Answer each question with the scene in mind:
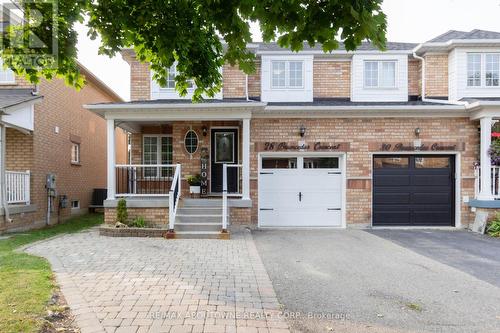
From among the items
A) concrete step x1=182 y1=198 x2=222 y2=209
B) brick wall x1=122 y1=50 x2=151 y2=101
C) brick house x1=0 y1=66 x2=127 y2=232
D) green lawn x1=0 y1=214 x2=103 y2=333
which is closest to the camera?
green lawn x1=0 y1=214 x2=103 y2=333

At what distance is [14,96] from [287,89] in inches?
341

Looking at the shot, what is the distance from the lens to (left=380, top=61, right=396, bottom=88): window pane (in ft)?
38.4

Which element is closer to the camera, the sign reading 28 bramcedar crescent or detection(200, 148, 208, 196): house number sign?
the sign reading 28 bramcedar crescent

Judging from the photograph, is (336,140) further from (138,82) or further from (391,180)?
(138,82)

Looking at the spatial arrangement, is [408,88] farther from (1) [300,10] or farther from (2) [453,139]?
(1) [300,10]

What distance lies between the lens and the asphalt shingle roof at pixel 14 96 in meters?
9.33

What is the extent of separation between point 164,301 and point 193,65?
11.4 feet

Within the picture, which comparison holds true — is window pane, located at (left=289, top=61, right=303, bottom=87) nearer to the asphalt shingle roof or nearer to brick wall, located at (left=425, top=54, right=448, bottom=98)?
brick wall, located at (left=425, top=54, right=448, bottom=98)

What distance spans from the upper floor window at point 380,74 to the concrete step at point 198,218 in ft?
23.2

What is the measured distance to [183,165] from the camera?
10.9m

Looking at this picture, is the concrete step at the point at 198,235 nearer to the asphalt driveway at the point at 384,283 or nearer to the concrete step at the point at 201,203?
the asphalt driveway at the point at 384,283

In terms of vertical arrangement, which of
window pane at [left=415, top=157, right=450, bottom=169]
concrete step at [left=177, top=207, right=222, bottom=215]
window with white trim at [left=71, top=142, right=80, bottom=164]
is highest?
window with white trim at [left=71, top=142, right=80, bottom=164]

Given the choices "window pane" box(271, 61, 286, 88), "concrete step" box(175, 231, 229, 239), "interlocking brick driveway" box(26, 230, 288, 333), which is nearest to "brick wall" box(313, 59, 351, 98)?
"window pane" box(271, 61, 286, 88)

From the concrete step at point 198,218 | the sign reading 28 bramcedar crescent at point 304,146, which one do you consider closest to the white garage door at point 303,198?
the sign reading 28 bramcedar crescent at point 304,146
